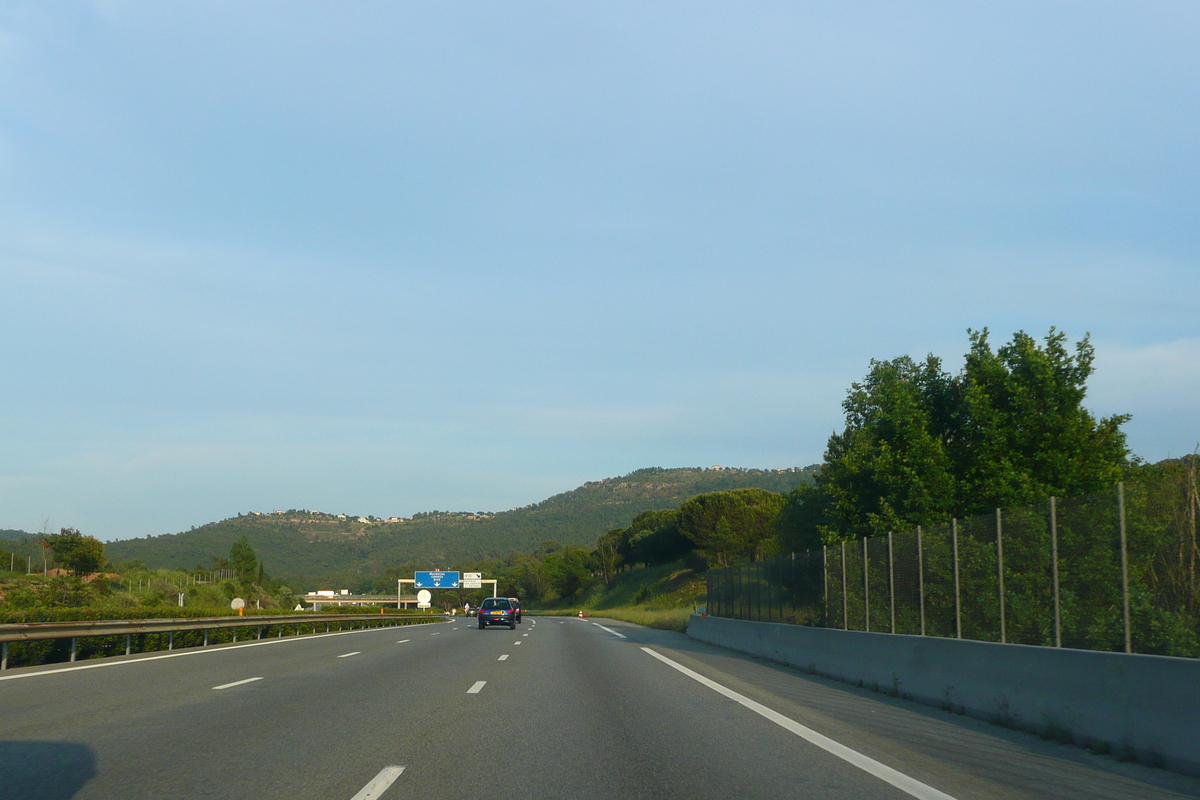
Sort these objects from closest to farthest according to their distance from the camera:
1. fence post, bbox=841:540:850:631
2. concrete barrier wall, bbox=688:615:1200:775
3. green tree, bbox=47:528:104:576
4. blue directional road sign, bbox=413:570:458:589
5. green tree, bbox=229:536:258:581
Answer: concrete barrier wall, bbox=688:615:1200:775 → fence post, bbox=841:540:850:631 → green tree, bbox=47:528:104:576 → blue directional road sign, bbox=413:570:458:589 → green tree, bbox=229:536:258:581

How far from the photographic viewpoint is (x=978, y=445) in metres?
45.5

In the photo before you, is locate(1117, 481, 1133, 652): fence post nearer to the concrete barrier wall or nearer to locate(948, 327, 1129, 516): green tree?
the concrete barrier wall

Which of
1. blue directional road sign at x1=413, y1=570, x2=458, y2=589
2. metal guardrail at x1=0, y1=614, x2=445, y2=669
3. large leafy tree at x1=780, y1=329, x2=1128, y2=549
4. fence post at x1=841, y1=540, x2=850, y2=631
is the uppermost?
large leafy tree at x1=780, y1=329, x2=1128, y2=549

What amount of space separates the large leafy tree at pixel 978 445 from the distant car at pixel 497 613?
640 inches

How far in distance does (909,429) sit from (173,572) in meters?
60.6

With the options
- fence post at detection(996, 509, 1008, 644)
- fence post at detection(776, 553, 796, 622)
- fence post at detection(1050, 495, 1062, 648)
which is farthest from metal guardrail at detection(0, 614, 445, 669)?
fence post at detection(1050, 495, 1062, 648)

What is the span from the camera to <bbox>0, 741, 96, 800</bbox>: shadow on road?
23.6ft

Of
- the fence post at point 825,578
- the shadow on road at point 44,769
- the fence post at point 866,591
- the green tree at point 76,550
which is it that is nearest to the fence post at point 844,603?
the fence post at point 866,591

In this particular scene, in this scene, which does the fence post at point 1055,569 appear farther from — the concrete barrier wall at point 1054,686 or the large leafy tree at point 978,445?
the large leafy tree at point 978,445

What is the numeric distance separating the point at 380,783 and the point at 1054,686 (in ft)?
24.6

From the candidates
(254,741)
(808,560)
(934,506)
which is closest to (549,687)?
(254,741)

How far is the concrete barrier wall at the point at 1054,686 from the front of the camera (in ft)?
30.1

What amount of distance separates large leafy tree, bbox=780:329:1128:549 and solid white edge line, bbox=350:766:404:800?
3746 centimetres

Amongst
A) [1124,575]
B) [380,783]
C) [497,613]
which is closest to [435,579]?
[497,613]
